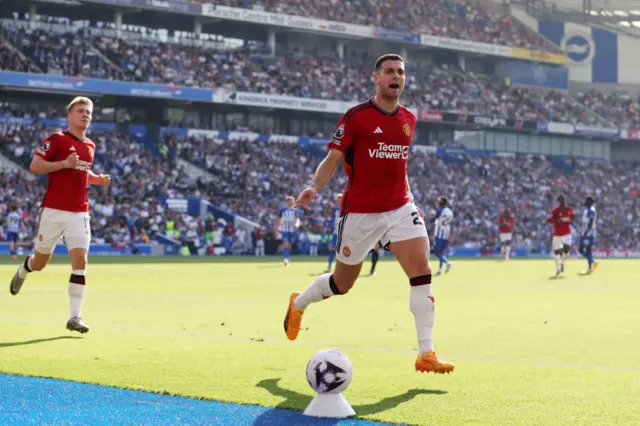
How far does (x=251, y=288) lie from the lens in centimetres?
1967

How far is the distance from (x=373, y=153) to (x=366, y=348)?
255cm

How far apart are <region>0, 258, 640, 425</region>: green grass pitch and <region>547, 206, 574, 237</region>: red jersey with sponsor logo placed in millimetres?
8074

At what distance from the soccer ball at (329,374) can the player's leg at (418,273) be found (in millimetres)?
1436

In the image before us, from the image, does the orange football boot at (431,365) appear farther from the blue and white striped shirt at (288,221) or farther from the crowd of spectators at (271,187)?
the crowd of spectators at (271,187)

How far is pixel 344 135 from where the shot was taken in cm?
784

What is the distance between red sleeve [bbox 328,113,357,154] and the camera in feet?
25.7

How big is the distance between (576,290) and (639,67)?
64.4 metres

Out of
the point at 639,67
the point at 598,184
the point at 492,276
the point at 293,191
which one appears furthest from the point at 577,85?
the point at 492,276

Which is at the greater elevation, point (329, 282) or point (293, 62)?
point (293, 62)

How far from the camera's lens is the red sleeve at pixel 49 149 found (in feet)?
34.2

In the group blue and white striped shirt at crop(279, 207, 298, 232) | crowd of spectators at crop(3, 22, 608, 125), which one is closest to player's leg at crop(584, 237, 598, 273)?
blue and white striped shirt at crop(279, 207, 298, 232)

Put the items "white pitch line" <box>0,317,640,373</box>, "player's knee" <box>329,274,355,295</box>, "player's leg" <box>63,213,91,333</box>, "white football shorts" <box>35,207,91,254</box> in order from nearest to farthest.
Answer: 1. "player's knee" <box>329,274,355,295</box>
2. "white pitch line" <box>0,317,640,373</box>
3. "player's leg" <box>63,213,91,333</box>
4. "white football shorts" <box>35,207,91,254</box>

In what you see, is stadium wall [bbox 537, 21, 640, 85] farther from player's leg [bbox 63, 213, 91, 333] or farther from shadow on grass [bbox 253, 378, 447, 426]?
shadow on grass [bbox 253, 378, 447, 426]

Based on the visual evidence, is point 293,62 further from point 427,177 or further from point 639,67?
point 639,67
